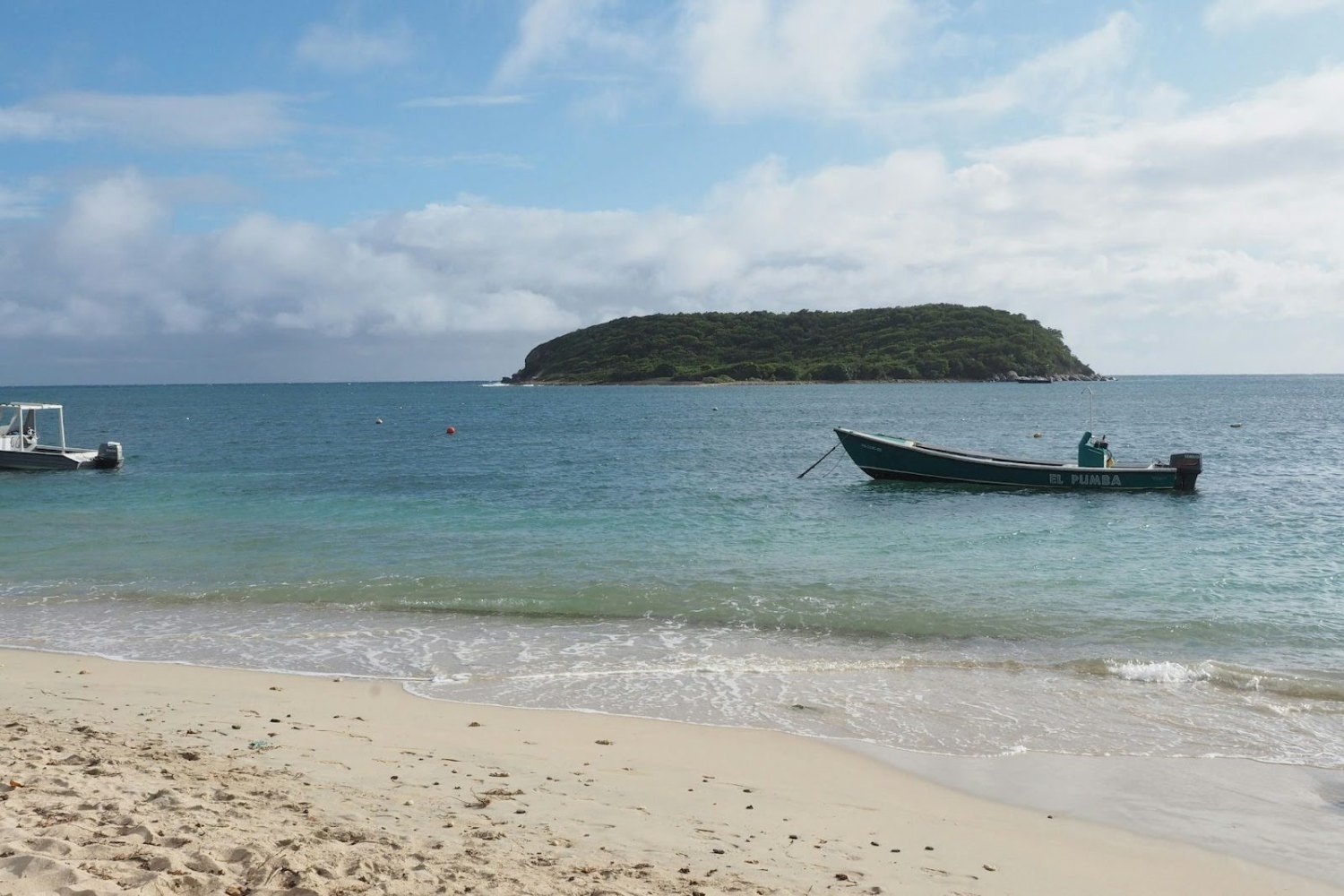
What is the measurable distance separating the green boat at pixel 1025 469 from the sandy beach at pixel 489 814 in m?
25.6

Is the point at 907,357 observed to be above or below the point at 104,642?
above

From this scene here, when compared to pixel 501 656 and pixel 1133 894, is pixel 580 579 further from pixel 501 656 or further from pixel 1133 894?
pixel 1133 894

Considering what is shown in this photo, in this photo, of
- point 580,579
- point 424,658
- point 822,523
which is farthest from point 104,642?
point 822,523

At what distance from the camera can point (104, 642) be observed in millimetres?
13117

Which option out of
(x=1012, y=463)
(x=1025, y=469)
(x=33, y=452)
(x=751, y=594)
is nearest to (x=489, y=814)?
(x=751, y=594)

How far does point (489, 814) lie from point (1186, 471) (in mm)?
30958

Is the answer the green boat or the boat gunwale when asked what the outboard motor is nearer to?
the boat gunwale

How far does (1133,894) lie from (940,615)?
8.77 m

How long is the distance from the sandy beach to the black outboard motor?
2743 centimetres

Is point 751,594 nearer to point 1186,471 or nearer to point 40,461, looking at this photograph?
point 1186,471

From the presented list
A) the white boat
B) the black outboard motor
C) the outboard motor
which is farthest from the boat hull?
the black outboard motor

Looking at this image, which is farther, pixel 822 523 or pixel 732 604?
pixel 822 523

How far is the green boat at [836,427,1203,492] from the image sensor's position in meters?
32.0

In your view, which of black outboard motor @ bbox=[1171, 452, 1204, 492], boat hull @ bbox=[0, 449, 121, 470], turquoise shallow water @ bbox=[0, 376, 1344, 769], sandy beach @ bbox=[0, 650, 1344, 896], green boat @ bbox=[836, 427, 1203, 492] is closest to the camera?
sandy beach @ bbox=[0, 650, 1344, 896]
